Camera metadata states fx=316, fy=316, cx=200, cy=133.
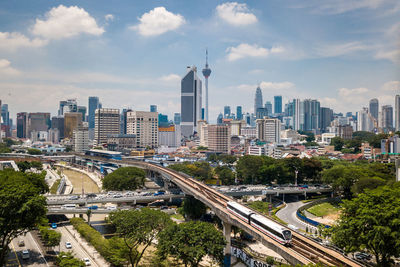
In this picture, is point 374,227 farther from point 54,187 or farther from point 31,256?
point 54,187

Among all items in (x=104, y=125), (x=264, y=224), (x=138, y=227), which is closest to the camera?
(x=264, y=224)

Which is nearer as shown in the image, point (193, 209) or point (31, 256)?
point (31, 256)

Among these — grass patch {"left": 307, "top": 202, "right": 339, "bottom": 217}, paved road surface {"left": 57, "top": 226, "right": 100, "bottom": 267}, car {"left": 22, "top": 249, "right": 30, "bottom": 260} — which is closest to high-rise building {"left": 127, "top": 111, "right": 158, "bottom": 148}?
grass patch {"left": 307, "top": 202, "right": 339, "bottom": 217}

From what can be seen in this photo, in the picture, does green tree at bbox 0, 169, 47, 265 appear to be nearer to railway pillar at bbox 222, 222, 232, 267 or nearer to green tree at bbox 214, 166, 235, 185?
railway pillar at bbox 222, 222, 232, 267

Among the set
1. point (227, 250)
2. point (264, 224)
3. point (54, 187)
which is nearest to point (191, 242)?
point (264, 224)

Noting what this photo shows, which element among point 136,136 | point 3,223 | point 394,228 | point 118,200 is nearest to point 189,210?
point 118,200

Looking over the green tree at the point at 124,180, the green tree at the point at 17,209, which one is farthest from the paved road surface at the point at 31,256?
the green tree at the point at 124,180

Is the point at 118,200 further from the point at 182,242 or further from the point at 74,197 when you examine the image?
the point at 182,242
